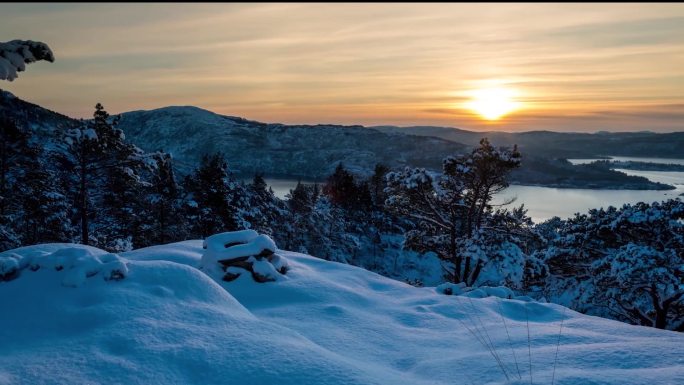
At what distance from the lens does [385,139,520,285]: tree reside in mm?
16969

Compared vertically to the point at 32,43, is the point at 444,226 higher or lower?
lower

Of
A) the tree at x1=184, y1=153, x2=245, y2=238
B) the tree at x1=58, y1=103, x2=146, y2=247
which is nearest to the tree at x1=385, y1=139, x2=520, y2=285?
the tree at x1=58, y1=103, x2=146, y2=247

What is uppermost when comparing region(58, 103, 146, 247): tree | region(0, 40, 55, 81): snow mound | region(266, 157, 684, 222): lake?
region(0, 40, 55, 81): snow mound

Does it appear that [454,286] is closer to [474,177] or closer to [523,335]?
[523,335]

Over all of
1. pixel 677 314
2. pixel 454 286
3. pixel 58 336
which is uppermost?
pixel 58 336

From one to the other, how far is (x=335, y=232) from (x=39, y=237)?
96.6 ft

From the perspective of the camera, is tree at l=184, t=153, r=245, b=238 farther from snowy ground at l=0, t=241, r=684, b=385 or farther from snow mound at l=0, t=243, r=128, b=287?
snow mound at l=0, t=243, r=128, b=287

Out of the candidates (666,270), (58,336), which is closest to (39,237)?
(58,336)

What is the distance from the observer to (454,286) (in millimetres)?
10789

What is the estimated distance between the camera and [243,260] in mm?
10133

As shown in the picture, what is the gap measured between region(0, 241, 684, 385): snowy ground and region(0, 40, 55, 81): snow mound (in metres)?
3.21

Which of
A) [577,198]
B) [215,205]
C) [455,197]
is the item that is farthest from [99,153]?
[577,198]

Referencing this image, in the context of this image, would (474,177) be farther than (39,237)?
No

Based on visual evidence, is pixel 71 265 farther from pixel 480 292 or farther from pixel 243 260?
pixel 480 292
